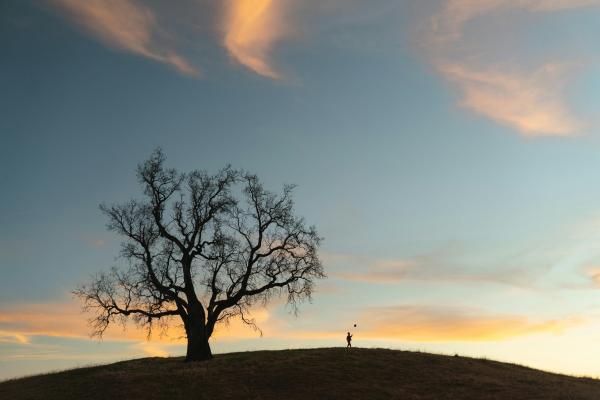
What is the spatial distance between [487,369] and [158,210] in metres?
28.5

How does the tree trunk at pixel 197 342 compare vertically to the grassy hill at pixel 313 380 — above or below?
above

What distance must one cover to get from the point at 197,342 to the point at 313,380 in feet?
39.0

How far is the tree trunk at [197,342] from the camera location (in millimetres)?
45281

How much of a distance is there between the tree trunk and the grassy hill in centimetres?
125

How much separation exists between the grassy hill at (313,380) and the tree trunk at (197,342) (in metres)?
1.25

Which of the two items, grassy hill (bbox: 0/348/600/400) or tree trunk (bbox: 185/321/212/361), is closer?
grassy hill (bbox: 0/348/600/400)

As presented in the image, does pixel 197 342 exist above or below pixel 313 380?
above

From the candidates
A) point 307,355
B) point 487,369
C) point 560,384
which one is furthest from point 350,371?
point 560,384

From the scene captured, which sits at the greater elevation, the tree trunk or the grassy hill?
the tree trunk

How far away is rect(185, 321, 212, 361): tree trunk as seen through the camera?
4528 cm

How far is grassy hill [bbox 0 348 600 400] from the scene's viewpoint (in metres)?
35.4

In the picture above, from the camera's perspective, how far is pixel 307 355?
44250 millimetres

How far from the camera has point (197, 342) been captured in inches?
1788

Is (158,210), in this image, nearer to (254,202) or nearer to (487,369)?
(254,202)
